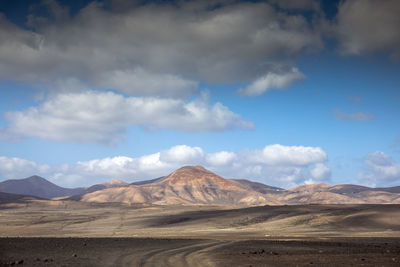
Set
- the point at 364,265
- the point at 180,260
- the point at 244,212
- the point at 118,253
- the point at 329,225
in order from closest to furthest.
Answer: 1. the point at 364,265
2. the point at 180,260
3. the point at 118,253
4. the point at 329,225
5. the point at 244,212

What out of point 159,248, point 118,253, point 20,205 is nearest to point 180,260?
point 118,253

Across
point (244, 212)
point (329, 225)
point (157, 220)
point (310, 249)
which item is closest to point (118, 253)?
point (310, 249)

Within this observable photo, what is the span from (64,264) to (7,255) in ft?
19.2

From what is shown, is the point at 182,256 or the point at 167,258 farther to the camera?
the point at 182,256

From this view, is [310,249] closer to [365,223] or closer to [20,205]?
[365,223]

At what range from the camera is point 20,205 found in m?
152

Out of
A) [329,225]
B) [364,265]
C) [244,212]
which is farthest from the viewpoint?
[244,212]

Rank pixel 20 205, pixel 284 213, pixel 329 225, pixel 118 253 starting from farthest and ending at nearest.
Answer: pixel 20 205, pixel 284 213, pixel 329 225, pixel 118 253

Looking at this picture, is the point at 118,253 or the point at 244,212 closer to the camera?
the point at 118,253

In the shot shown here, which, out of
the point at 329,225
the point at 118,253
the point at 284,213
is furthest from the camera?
the point at 284,213

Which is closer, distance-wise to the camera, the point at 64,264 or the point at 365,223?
the point at 64,264

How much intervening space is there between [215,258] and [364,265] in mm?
8424

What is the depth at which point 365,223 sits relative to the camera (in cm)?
6200

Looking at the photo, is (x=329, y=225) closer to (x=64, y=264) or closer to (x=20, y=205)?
(x=64, y=264)
